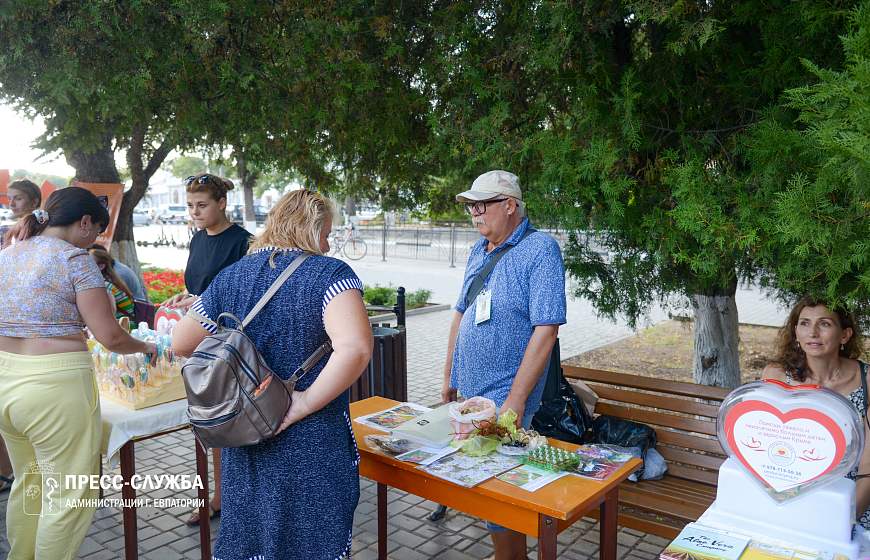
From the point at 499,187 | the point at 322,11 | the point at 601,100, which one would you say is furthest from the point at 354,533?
the point at 322,11

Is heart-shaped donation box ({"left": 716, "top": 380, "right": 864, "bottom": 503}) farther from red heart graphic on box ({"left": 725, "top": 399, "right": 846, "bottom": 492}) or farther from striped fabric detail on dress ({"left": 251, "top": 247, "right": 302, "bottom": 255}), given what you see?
striped fabric detail on dress ({"left": 251, "top": 247, "right": 302, "bottom": 255})

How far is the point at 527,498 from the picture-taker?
6.91ft

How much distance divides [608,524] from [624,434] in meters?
1.15

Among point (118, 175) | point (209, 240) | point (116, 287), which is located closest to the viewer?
point (209, 240)

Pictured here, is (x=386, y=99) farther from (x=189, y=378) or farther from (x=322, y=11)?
(x=189, y=378)

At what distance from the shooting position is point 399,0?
3.94m

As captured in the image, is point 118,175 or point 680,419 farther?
point 118,175

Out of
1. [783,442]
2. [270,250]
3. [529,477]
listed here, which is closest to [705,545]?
[783,442]

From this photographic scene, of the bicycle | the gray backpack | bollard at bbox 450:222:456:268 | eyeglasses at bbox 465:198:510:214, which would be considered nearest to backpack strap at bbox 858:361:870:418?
eyeglasses at bbox 465:198:510:214

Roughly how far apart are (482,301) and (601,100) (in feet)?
4.28

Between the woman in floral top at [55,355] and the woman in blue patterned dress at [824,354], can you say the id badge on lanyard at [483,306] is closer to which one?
the woman in blue patterned dress at [824,354]

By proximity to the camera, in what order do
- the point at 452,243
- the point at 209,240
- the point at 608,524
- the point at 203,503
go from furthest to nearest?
1. the point at 452,243
2. the point at 209,240
3. the point at 203,503
4. the point at 608,524

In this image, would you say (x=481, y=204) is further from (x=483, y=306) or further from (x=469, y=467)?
(x=469, y=467)

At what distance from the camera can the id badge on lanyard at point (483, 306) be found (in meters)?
2.81
